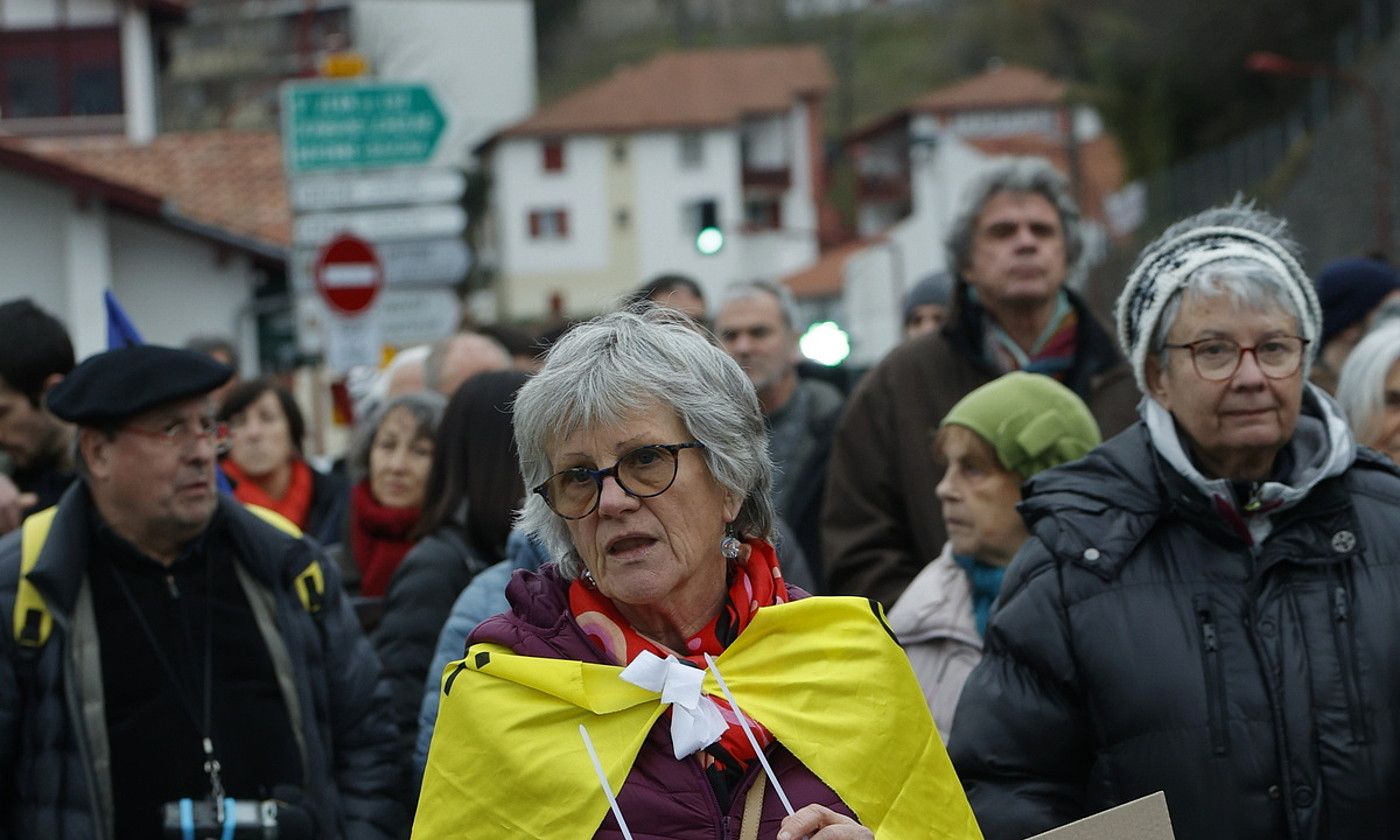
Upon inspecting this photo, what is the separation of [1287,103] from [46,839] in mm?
38770

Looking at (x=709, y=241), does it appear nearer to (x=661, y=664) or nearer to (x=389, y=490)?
(x=389, y=490)

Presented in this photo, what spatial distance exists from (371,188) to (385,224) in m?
0.28

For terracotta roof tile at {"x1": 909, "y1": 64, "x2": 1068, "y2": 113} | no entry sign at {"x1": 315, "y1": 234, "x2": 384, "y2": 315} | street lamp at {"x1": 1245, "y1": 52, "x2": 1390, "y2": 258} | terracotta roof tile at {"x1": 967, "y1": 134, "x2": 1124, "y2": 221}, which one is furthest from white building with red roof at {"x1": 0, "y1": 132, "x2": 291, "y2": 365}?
terracotta roof tile at {"x1": 909, "y1": 64, "x2": 1068, "y2": 113}

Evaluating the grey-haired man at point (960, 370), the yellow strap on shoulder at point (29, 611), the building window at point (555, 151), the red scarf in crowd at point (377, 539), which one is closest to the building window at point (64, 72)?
the red scarf in crowd at point (377, 539)

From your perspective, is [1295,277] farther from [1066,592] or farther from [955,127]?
[955,127]

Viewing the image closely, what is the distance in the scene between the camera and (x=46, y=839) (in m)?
4.68

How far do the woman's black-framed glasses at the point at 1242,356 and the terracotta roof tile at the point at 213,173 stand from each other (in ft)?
87.6

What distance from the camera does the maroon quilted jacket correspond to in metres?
3.40

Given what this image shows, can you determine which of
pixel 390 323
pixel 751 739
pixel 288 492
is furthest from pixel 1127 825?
pixel 390 323

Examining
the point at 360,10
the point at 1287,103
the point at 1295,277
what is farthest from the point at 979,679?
the point at 360,10

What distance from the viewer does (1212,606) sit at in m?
3.93

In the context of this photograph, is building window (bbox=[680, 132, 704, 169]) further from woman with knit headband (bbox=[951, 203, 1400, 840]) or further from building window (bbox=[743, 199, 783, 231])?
woman with knit headband (bbox=[951, 203, 1400, 840])

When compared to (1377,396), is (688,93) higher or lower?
higher

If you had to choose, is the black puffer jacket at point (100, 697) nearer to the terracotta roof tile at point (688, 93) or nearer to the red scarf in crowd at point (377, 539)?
the red scarf in crowd at point (377, 539)
